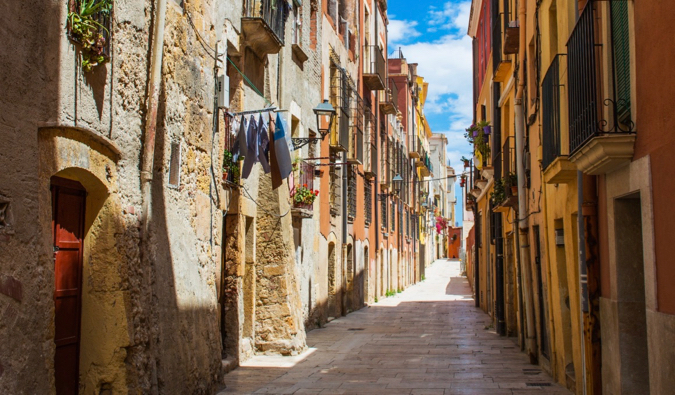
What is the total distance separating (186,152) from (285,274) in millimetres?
4627

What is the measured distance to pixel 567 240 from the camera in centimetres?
917

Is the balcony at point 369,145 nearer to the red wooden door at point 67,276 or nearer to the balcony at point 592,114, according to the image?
the balcony at point 592,114

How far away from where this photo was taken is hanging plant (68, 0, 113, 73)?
6184 mm

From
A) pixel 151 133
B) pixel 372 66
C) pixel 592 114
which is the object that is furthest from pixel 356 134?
pixel 592 114

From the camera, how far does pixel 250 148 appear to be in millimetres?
11195

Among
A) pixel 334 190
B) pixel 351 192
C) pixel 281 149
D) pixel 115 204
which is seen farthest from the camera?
pixel 351 192

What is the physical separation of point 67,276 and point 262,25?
6.36 meters

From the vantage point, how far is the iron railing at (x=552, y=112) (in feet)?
28.2

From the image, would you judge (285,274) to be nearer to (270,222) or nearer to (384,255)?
(270,222)

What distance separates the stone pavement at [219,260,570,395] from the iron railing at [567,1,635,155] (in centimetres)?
412

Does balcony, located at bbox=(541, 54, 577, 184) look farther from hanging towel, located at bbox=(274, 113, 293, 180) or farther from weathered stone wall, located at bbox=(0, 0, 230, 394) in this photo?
weathered stone wall, located at bbox=(0, 0, 230, 394)

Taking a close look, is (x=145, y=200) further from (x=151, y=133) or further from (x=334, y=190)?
(x=334, y=190)

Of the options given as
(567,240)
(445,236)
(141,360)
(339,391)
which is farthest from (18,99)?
(445,236)

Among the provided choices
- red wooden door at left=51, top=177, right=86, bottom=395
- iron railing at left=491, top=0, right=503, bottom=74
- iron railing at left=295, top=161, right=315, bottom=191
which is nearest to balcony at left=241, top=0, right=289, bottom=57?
iron railing at left=295, top=161, right=315, bottom=191
